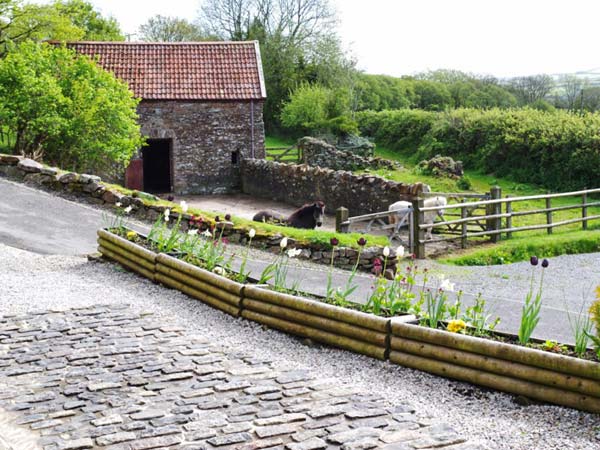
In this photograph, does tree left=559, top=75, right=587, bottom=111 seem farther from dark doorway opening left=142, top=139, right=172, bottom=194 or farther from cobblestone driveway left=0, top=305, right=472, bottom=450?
cobblestone driveway left=0, top=305, right=472, bottom=450

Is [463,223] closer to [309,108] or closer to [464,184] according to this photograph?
[464,184]

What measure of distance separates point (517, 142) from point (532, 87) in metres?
30.0

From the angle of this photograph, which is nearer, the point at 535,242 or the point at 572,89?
the point at 535,242

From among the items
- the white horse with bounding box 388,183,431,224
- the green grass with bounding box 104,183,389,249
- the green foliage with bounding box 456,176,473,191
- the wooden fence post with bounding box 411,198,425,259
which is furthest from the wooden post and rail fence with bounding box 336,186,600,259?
the green foliage with bounding box 456,176,473,191

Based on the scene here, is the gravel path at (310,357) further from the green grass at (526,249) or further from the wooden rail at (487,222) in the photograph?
the green grass at (526,249)

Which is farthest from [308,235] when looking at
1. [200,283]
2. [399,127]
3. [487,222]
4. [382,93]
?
[382,93]

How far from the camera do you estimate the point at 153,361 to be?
858cm

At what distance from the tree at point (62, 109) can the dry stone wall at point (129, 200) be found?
3019mm

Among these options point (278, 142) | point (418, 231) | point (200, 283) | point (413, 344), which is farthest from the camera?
point (278, 142)

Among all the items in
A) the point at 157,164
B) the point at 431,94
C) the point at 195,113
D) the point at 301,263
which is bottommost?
the point at 301,263

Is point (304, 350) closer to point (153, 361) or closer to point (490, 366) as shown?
point (153, 361)

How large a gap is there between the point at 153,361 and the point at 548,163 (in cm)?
2689

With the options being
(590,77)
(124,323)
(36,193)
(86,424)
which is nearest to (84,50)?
(36,193)

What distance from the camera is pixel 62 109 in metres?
24.9
